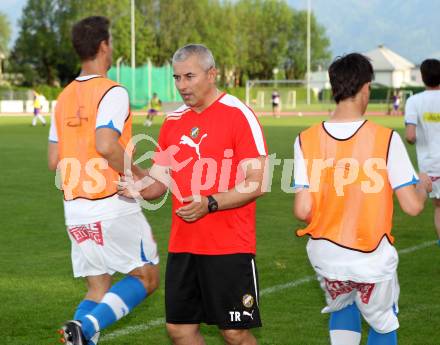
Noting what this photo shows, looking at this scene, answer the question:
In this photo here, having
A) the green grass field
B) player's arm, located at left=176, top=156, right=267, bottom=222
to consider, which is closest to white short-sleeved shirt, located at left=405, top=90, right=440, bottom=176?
the green grass field

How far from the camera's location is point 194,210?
514cm

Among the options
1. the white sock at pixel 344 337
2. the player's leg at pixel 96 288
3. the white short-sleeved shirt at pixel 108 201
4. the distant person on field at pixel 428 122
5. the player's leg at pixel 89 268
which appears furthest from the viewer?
the distant person on field at pixel 428 122

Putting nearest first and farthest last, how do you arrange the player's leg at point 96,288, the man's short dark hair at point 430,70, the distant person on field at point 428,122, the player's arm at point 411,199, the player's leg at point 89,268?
the player's arm at point 411,199
the player's leg at point 89,268
the player's leg at point 96,288
the man's short dark hair at point 430,70
the distant person on field at point 428,122

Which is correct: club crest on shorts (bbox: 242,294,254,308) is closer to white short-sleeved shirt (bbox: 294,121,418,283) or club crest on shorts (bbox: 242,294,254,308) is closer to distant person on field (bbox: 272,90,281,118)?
white short-sleeved shirt (bbox: 294,121,418,283)

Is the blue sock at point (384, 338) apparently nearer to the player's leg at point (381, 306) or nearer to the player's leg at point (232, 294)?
the player's leg at point (381, 306)

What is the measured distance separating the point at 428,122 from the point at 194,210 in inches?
220

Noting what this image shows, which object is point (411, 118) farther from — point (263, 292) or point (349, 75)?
point (349, 75)

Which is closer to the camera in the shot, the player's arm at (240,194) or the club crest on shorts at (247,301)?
the player's arm at (240,194)

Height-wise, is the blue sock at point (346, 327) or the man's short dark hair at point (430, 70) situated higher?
the man's short dark hair at point (430, 70)

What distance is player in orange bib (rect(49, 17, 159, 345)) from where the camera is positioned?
599 cm

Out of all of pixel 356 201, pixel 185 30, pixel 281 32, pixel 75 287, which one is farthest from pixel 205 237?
pixel 281 32

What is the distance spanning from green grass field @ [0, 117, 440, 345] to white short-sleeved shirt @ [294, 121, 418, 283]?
7.36ft

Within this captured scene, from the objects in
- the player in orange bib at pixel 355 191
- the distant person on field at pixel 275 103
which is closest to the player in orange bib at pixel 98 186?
the player in orange bib at pixel 355 191

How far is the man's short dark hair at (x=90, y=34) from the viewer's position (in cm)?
605
